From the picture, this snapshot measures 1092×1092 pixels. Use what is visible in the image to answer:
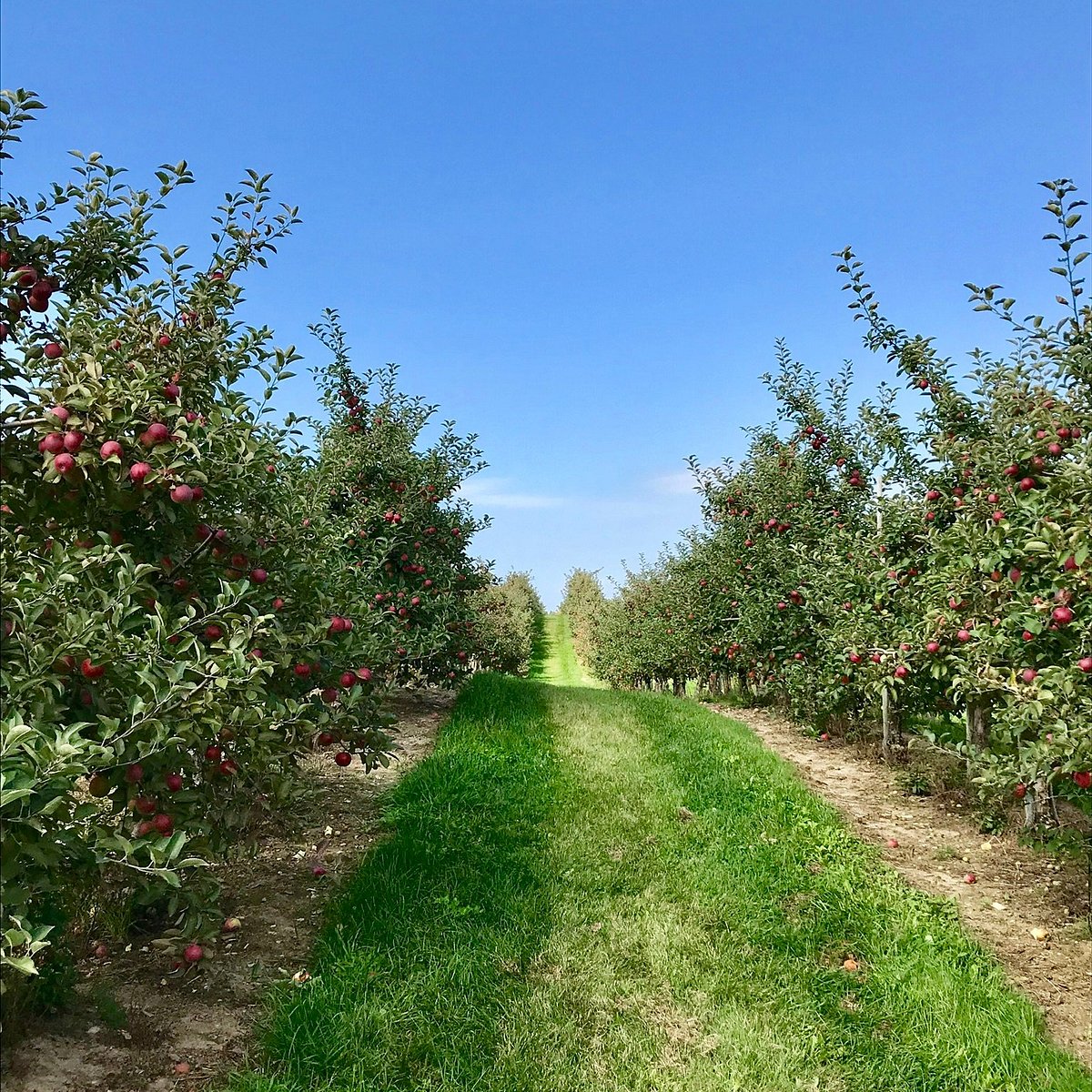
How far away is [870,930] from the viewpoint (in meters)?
4.43

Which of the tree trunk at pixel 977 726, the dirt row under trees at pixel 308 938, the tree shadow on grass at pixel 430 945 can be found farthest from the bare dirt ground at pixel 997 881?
the tree shadow on grass at pixel 430 945

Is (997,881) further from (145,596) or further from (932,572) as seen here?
(145,596)

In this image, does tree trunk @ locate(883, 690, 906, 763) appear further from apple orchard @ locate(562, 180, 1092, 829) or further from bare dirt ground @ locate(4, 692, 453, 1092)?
bare dirt ground @ locate(4, 692, 453, 1092)

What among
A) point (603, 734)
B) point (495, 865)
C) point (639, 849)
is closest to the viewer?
point (495, 865)

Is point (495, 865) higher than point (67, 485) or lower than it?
lower

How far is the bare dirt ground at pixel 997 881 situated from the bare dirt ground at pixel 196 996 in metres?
3.63

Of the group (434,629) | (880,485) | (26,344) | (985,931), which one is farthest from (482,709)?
(26,344)

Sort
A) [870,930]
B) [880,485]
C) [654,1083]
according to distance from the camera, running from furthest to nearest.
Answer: [880,485], [870,930], [654,1083]

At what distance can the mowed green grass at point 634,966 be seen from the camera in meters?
3.22

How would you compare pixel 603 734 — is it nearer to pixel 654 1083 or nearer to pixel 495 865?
pixel 495 865

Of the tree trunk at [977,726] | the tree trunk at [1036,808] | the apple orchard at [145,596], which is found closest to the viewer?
the apple orchard at [145,596]

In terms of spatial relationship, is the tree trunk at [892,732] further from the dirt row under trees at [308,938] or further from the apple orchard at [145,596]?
the apple orchard at [145,596]

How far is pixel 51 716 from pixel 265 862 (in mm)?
2628

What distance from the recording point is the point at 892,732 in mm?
8641
